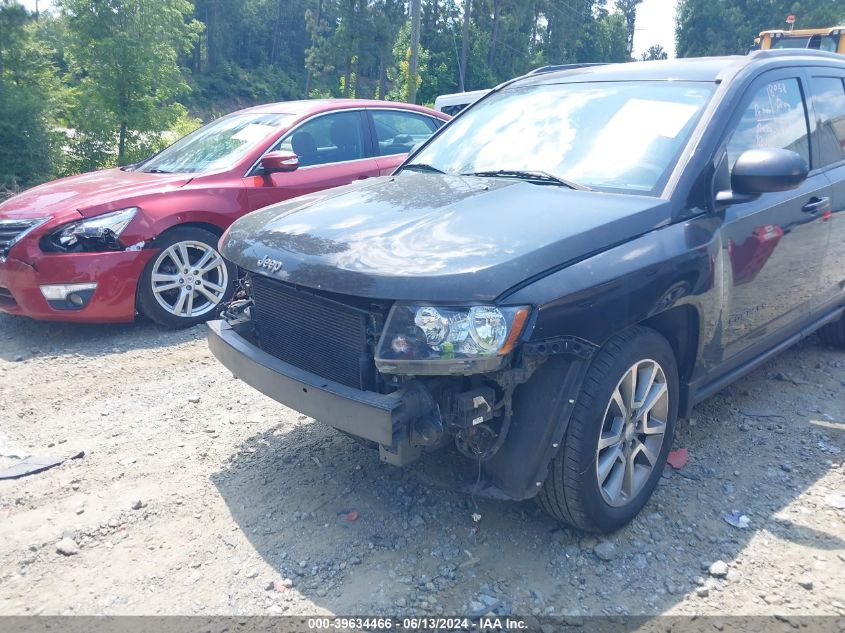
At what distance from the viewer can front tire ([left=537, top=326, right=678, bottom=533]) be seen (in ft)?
8.63

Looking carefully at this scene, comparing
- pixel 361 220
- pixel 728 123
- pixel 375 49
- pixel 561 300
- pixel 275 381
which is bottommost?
pixel 275 381

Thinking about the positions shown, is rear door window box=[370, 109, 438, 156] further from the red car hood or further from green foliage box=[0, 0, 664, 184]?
green foliage box=[0, 0, 664, 184]

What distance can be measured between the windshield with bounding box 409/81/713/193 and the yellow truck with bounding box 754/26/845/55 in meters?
14.6

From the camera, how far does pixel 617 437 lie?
2.82 m

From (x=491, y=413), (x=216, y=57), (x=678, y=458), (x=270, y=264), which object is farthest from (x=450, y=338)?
(x=216, y=57)

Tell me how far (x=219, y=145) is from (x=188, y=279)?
1.40 metres

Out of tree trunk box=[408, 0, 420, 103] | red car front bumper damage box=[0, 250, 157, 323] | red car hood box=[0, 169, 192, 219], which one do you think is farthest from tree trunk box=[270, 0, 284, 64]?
red car front bumper damage box=[0, 250, 157, 323]

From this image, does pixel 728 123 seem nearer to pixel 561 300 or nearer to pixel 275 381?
pixel 561 300

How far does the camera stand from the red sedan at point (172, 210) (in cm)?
511

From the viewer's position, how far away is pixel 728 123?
322cm

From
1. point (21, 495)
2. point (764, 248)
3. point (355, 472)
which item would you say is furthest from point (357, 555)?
point (764, 248)

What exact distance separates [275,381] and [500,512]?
1.15m

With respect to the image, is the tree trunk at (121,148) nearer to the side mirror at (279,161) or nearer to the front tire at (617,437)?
the side mirror at (279,161)

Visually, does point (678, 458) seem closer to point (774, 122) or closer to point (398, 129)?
point (774, 122)
